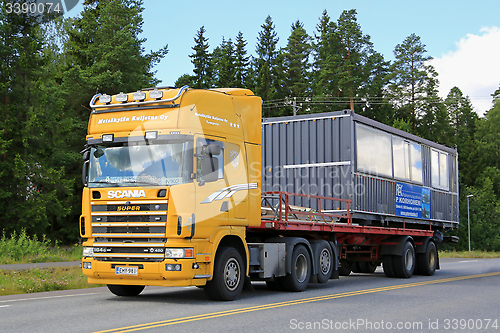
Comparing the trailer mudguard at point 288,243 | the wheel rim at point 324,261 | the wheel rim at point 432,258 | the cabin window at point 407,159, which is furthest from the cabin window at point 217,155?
the wheel rim at point 432,258

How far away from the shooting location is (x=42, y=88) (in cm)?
3400

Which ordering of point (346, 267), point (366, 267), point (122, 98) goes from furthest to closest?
point (366, 267) < point (346, 267) < point (122, 98)

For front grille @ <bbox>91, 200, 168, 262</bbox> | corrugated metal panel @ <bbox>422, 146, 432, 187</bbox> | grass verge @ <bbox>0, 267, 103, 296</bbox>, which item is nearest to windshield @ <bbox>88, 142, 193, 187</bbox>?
front grille @ <bbox>91, 200, 168, 262</bbox>

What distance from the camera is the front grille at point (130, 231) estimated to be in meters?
10.0

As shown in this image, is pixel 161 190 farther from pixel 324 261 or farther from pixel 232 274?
pixel 324 261

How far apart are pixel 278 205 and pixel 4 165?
2386 cm

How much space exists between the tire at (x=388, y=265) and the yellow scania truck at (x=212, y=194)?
92.4 inches

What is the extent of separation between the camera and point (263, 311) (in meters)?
9.55

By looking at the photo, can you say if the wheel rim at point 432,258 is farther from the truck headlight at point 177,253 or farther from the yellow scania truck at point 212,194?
the truck headlight at point 177,253

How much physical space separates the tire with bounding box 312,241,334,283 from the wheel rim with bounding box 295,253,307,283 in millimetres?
475

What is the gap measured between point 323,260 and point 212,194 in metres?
4.45

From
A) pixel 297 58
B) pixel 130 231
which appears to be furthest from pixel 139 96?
pixel 297 58

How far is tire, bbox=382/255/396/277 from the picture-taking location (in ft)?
58.5

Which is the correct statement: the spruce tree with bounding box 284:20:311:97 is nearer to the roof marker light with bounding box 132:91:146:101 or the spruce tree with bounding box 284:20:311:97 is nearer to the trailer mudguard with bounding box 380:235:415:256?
the trailer mudguard with bounding box 380:235:415:256
